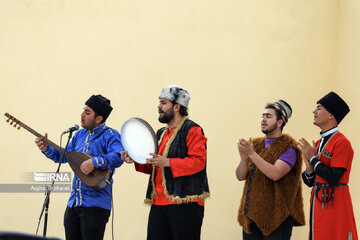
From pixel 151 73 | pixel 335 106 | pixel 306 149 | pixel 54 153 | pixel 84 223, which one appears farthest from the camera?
pixel 151 73

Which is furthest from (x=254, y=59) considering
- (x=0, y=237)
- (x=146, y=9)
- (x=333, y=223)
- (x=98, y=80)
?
(x=0, y=237)

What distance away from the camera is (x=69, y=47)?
5.29 meters

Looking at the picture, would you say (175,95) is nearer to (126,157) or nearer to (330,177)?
(126,157)

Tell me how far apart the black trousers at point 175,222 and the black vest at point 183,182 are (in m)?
0.07

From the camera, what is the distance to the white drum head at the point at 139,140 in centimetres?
314

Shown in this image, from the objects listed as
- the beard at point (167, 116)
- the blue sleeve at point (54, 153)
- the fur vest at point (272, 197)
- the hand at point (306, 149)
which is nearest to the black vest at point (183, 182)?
the beard at point (167, 116)

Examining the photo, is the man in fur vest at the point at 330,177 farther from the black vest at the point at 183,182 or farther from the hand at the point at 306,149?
the black vest at the point at 183,182

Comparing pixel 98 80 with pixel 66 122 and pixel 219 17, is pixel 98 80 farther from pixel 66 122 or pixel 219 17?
pixel 219 17

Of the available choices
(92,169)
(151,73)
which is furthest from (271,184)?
(151,73)

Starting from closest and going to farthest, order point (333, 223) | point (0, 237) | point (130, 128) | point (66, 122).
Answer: point (0, 237) < point (333, 223) < point (130, 128) < point (66, 122)

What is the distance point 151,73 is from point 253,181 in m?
2.34

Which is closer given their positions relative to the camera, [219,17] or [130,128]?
[130,128]

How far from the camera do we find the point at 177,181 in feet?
10.4

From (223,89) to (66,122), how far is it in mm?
1817
